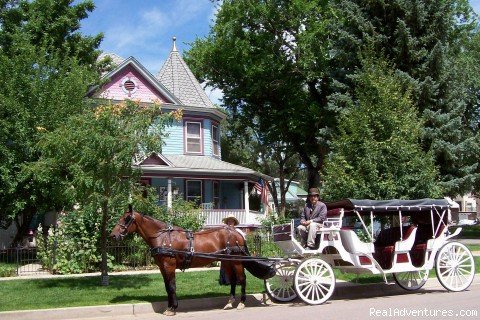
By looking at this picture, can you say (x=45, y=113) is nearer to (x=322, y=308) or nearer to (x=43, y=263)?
(x=43, y=263)

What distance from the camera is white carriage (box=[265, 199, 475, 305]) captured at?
11.6 meters

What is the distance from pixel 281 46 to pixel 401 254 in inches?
1033

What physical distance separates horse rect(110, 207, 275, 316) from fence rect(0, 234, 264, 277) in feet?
23.0

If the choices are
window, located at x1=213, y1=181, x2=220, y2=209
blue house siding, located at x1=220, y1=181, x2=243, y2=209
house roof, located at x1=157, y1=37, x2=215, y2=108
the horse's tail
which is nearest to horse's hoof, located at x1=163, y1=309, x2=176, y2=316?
the horse's tail

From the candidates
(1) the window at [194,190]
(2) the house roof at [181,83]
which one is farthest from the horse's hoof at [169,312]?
(2) the house roof at [181,83]

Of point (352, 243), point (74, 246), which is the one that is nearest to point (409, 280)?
point (352, 243)

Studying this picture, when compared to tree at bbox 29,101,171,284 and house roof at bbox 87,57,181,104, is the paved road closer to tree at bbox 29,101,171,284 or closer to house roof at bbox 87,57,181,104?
tree at bbox 29,101,171,284

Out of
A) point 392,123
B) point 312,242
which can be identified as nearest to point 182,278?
point 312,242

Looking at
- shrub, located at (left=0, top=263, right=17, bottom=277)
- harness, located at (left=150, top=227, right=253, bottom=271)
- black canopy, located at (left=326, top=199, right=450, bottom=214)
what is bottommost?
shrub, located at (left=0, top=263, right=17, bottom=277)

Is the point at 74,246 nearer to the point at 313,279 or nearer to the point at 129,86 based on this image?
the point at 313,279

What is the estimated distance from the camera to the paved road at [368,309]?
10.1 m

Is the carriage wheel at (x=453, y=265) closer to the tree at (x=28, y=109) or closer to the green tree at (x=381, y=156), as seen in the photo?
the green tree at (x=381, y=156)

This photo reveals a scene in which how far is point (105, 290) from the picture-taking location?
1364 centimetres

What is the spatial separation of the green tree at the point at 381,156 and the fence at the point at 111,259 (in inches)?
279
